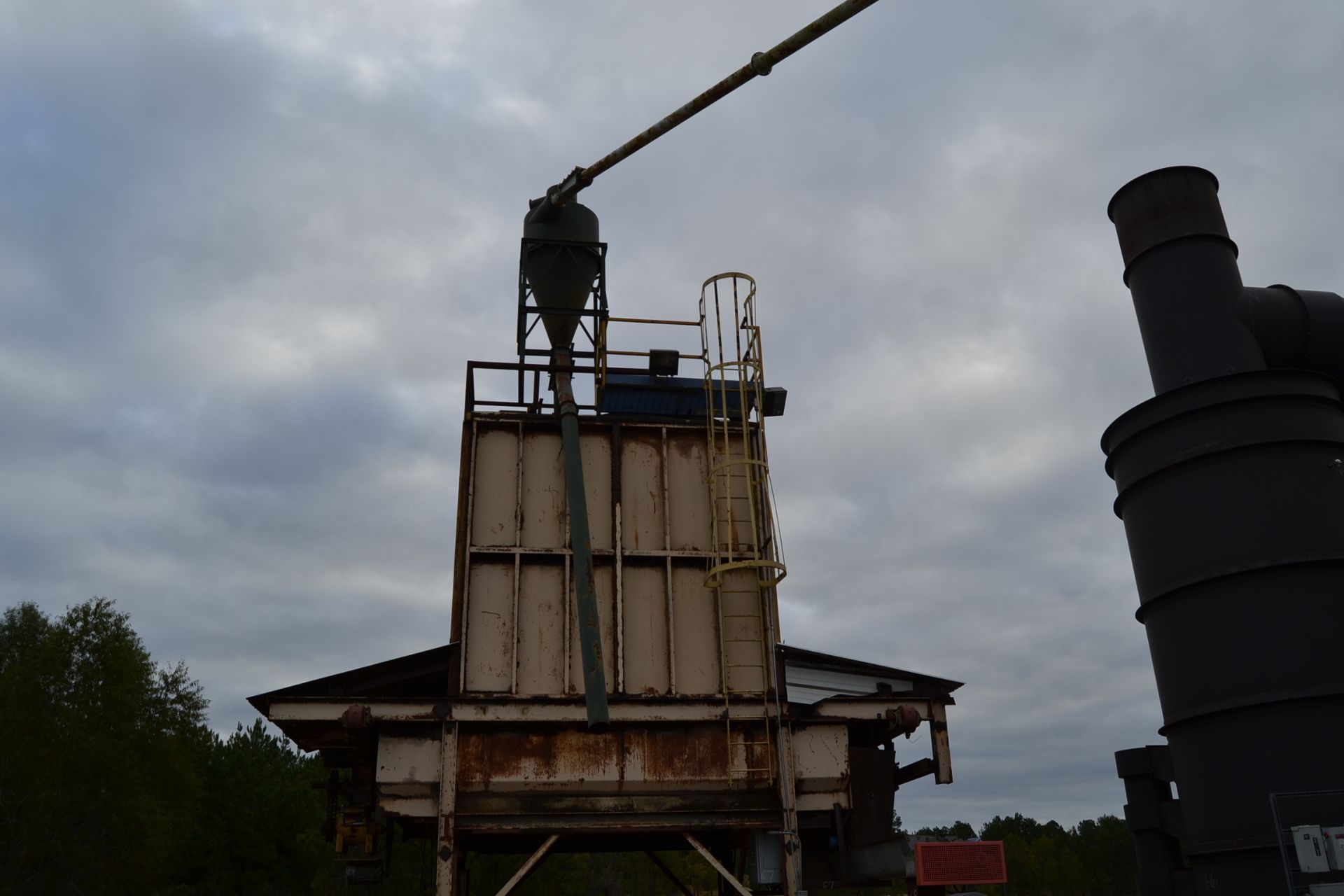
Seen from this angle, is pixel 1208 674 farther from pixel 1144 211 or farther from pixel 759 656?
pixel 1144 211

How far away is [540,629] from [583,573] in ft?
3.62

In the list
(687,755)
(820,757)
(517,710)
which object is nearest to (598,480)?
(517,710)

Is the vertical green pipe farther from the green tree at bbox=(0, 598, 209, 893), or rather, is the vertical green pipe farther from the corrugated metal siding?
the green tree at bbox=(0, 598, 209, 893)

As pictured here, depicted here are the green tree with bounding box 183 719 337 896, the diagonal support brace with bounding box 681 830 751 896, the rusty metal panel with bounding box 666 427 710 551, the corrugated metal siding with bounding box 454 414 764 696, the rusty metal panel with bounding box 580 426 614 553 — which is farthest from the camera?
the green tree with bounding box 183 719 337 896

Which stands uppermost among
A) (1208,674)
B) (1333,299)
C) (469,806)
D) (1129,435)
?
(1333,299)

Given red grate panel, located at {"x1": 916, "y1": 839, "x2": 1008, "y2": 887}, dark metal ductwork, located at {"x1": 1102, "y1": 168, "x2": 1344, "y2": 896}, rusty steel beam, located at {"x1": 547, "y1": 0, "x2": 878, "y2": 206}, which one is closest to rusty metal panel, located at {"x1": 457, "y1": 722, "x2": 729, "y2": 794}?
red grate panel, located at {"x1": 916, "y1": 839, "x2": 1008, "y2": 887}

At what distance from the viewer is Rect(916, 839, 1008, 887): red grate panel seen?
34.1 ft

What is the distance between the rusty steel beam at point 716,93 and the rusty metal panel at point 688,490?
14.6ft

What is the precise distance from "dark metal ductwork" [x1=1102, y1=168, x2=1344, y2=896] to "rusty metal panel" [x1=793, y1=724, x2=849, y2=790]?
14.6ft

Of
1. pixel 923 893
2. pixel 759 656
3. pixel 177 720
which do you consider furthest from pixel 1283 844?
pixel 177 720

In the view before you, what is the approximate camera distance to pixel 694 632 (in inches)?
553

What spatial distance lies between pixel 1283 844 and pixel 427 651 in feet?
35.5

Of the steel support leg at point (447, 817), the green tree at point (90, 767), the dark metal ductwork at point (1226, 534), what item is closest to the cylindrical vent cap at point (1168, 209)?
the dark metal ductwork at point (1226, 534)

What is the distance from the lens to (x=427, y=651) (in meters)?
13.3
